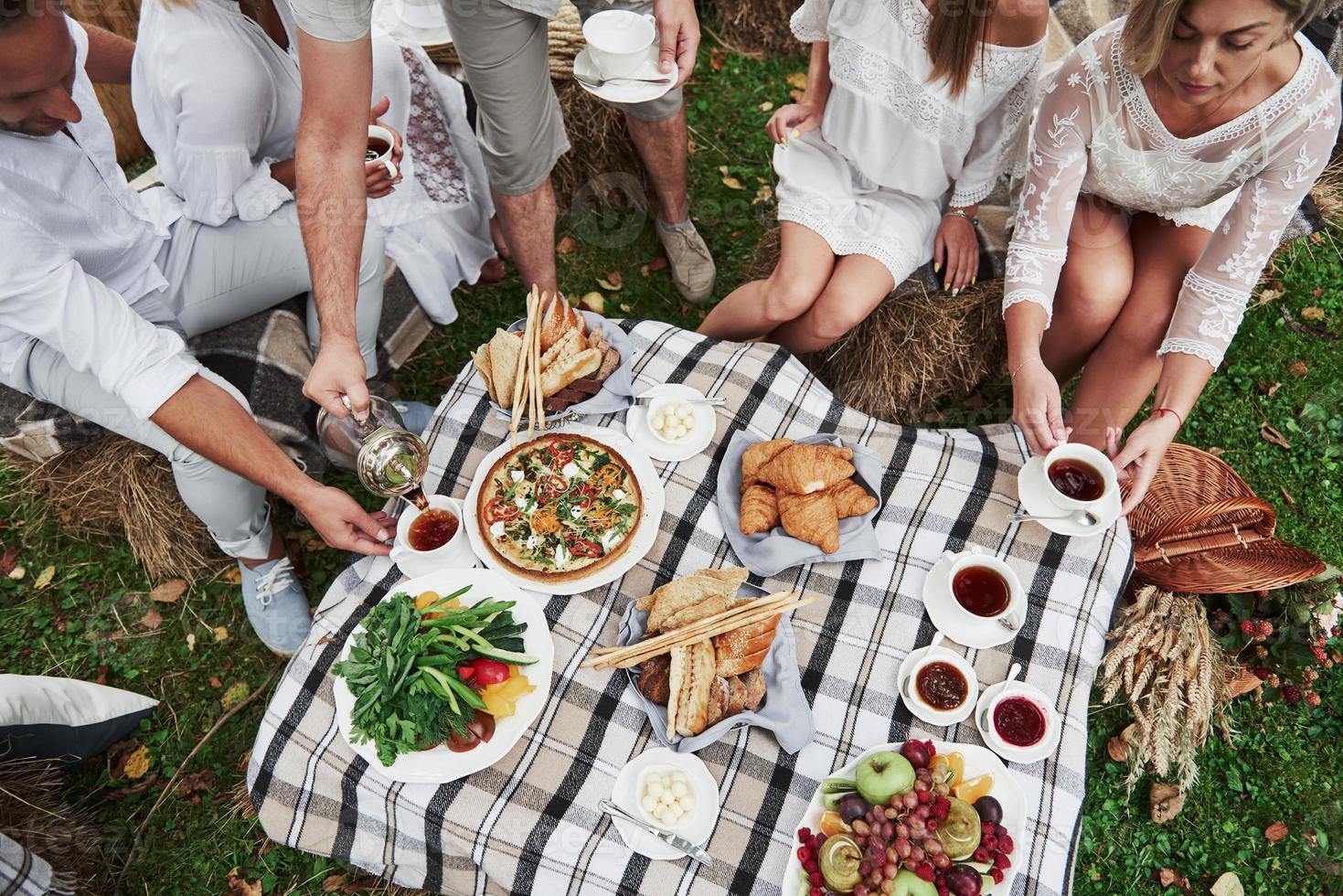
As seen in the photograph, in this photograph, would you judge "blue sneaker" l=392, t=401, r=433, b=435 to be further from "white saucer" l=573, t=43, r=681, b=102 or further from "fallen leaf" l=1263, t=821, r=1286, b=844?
"fallen leaf" l=1263, t=821, r=1286, b=844

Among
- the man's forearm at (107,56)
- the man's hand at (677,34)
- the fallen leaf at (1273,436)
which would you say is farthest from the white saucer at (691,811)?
the fallen leaf at (1273,436)

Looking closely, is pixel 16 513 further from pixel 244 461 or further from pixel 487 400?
pixel 487 400

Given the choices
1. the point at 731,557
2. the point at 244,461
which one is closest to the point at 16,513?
the point at 244,461

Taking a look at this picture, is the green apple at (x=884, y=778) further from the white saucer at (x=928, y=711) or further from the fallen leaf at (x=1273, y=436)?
the fallen leaf at (x=1273, y=436)

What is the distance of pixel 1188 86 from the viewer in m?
2.44

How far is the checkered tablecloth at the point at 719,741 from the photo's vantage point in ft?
6.73

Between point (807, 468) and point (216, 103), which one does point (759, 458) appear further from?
point (216, 103)

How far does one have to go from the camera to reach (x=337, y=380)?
243 cm

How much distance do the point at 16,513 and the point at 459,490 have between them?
283 centimetres

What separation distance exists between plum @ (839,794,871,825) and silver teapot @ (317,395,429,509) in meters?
1.43

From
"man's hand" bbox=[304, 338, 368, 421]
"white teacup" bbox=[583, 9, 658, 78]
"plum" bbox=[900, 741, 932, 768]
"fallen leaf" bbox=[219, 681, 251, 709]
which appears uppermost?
"white teacup" bbox=[583, 9, 658, 78]

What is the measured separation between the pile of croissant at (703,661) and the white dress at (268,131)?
244 centimetres

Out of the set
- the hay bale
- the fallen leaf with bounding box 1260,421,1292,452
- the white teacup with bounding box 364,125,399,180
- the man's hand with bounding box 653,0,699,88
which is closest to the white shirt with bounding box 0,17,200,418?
the hay bale

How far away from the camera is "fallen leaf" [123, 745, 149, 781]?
3.30 meters
